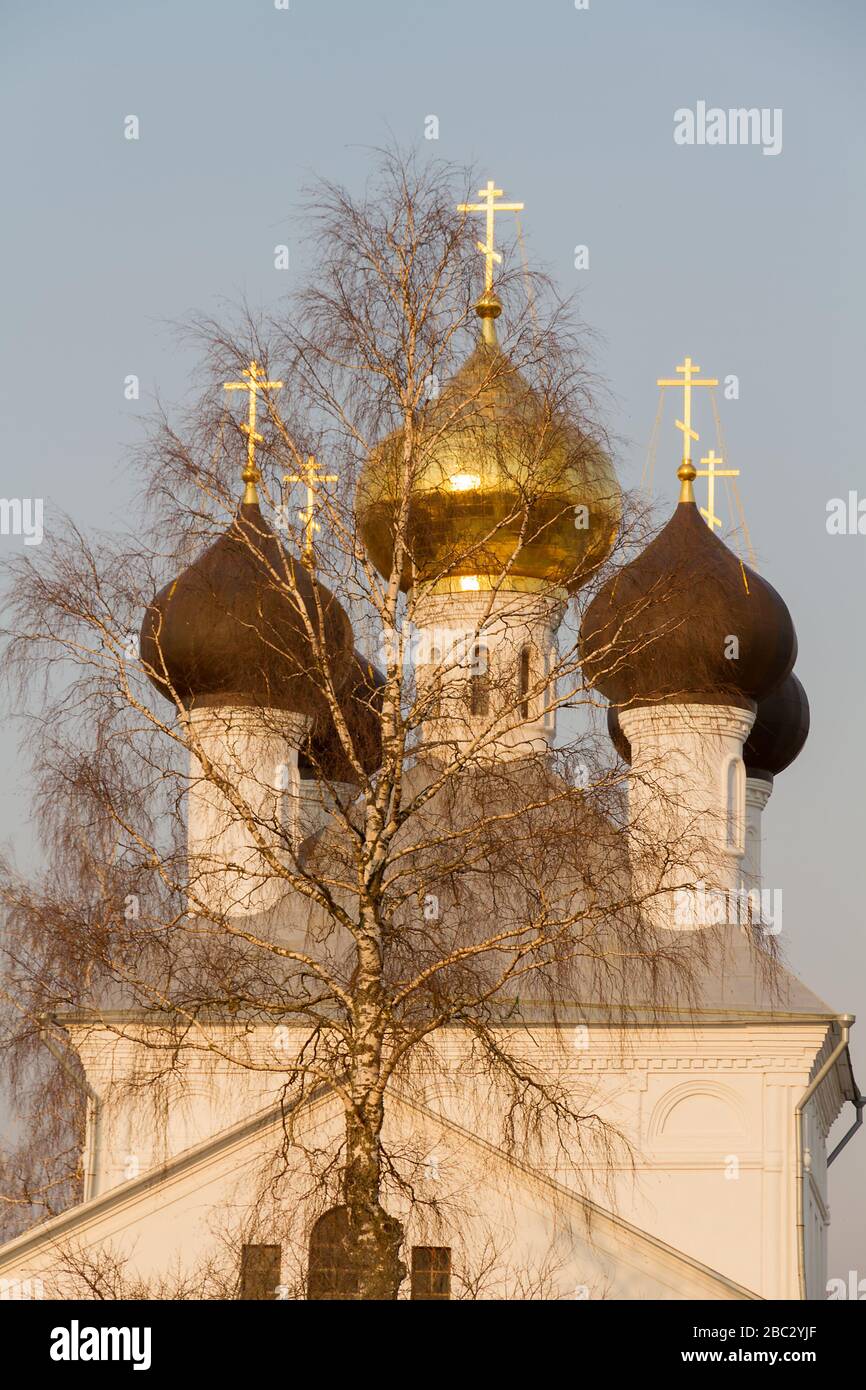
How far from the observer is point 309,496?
1330 centimetres

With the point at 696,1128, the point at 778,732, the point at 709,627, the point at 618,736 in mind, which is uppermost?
the point at 778,732

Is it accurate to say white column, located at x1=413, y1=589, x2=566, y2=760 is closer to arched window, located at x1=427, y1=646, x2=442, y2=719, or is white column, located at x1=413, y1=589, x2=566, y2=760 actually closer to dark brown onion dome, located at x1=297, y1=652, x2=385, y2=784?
arched window, located at x1=427, y1=646, x2=442, y2=719

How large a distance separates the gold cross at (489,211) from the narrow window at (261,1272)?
17.7ft

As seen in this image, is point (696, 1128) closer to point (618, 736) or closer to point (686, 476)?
point (618, 736)

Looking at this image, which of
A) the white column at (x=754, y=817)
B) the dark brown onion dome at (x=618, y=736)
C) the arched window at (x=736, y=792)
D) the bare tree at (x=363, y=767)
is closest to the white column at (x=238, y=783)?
the bare tree at (x=363, y=767)

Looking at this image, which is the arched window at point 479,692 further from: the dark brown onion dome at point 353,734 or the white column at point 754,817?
the white column at point 754,817

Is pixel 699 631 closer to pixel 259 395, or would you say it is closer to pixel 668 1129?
pixel 259 395

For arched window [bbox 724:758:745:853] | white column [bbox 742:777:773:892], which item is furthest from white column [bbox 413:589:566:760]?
white column [bbox 742:777:773:892]

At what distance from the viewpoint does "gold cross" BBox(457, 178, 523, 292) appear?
1388 cm

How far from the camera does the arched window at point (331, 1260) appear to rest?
13008 mm

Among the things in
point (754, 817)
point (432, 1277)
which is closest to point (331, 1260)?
point (432, 1277)

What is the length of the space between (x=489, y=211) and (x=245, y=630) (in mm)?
5088

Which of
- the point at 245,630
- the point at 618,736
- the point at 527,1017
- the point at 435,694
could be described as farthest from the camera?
the point at 618,736
